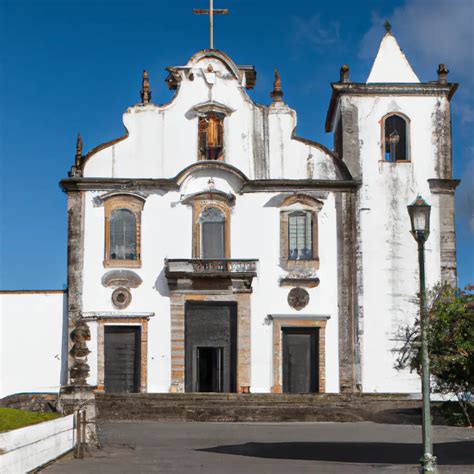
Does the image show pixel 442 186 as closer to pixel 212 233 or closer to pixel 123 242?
pixel 212 233

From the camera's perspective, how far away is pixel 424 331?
1501cm

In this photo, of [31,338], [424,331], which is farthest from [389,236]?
[424,331]

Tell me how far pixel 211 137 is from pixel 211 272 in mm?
4908

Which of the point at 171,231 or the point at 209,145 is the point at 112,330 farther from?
the point at 209,145

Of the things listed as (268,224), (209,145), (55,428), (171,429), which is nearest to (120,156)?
(209,145)

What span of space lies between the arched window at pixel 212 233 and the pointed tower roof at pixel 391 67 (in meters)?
7.41

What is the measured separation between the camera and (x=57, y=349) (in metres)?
33.3

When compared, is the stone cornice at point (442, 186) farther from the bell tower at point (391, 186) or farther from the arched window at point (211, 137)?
the arched window at point (211, 137)

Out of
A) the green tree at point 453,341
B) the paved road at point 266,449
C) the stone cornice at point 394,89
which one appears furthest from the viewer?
the stone cornice at point 394,89

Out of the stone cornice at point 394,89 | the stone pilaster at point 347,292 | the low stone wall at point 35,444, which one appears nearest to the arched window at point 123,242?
the stone pilaster at point 347,292

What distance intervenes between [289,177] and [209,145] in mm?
3030

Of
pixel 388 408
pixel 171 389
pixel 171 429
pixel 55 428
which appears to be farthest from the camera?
pixel 171 389

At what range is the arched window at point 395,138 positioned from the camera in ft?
114

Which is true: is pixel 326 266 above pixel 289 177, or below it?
below
